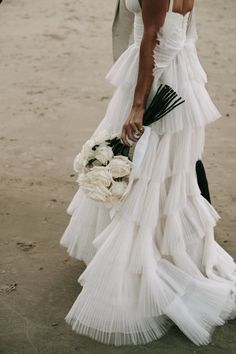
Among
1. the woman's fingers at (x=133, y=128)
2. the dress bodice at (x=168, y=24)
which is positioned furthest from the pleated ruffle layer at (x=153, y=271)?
the dress bodice at (x=168, y=24)

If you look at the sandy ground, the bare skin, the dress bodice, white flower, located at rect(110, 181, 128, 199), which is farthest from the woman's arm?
the sandy ground

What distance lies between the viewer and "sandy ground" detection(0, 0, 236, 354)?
366cm

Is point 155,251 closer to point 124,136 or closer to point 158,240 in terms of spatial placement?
point 158,240

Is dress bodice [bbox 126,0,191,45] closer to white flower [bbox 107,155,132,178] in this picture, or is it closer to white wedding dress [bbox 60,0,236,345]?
white wedding dress [bbox 60,0,236,345]

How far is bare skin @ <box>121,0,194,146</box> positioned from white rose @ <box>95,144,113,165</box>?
88 mm

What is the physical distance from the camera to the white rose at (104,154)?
3.43 meters

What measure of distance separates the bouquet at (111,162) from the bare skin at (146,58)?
0.19 ft

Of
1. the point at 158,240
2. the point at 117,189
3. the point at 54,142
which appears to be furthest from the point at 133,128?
the point at 54,142

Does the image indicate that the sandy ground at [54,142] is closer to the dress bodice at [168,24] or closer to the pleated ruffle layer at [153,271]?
the pleated ruffle layer at [153,271]

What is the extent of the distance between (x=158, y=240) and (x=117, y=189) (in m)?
0.43

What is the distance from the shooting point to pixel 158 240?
12.0 feet

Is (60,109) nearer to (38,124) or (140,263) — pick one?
(38,124)

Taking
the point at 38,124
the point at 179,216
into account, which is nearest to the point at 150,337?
the point at 179,216

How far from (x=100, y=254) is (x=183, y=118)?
0.78 meters
